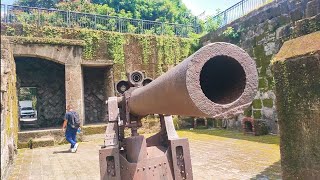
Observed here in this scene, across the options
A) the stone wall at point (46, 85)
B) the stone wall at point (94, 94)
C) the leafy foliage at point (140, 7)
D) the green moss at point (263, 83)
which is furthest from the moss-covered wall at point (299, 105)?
the leafy foliage at point (140, 7)

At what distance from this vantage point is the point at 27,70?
→ 42.3 ft

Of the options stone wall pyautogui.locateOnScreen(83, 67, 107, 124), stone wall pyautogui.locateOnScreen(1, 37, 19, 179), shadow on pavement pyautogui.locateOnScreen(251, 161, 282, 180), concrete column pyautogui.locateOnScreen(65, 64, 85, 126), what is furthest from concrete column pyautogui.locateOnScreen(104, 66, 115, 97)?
shadow on pavement pyautogui.locateOnScreen(251, 161, 282, 180)

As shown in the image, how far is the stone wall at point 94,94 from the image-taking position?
44.8 ft

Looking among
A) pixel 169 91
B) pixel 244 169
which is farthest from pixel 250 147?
pixel 169 91

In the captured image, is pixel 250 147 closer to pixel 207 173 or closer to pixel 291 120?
pixel 207 173

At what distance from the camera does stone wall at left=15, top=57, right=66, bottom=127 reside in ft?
42.3

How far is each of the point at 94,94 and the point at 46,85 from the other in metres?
2.17

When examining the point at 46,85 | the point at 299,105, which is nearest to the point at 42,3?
the point at 46,85

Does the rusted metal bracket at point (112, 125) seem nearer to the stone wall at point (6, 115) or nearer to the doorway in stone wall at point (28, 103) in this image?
the stone wall at point (6, 115)

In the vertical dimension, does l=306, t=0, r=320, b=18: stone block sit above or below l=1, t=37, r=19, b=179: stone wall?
above

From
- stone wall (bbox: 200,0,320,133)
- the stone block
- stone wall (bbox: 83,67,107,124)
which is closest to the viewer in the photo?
the stone block

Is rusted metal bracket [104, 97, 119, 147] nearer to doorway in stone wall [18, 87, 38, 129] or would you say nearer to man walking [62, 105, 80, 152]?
man walking [62, 105, 80, 152]

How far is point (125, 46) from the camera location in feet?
36.5

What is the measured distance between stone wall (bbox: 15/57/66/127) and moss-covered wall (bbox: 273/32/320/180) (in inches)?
479
